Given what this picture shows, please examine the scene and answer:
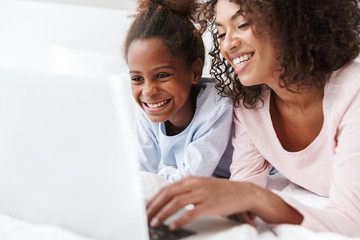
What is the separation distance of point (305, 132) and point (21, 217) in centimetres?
73

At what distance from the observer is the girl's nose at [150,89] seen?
1201 millimetres

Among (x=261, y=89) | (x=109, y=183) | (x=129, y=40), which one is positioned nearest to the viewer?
(x=109, y=183)

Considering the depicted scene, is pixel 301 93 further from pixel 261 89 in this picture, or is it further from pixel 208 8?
pixel 208 8

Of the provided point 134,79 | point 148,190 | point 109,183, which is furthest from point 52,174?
point 134,79

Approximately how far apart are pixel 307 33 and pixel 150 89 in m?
0.46

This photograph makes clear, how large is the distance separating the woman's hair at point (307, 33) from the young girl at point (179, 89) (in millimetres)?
256

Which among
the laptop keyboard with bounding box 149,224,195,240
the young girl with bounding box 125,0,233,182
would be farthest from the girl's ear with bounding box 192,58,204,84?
the laptop keyboard with bounding box 149,224,195,240

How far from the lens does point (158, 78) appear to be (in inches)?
48.0

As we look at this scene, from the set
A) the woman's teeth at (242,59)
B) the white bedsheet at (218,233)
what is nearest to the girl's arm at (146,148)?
the woman's teeth at (242,59)

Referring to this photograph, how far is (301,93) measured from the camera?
1.06 metres

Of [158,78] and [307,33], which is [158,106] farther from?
[307,33]

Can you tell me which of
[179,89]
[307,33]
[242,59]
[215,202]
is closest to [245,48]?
[242,59]

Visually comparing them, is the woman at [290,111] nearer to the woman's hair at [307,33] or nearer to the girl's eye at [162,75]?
the woman's hair at [307,33]

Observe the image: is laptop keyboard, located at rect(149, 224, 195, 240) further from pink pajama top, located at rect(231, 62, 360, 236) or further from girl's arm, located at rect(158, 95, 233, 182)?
girl's arm, located at rect(158, 95, 233, 182)
